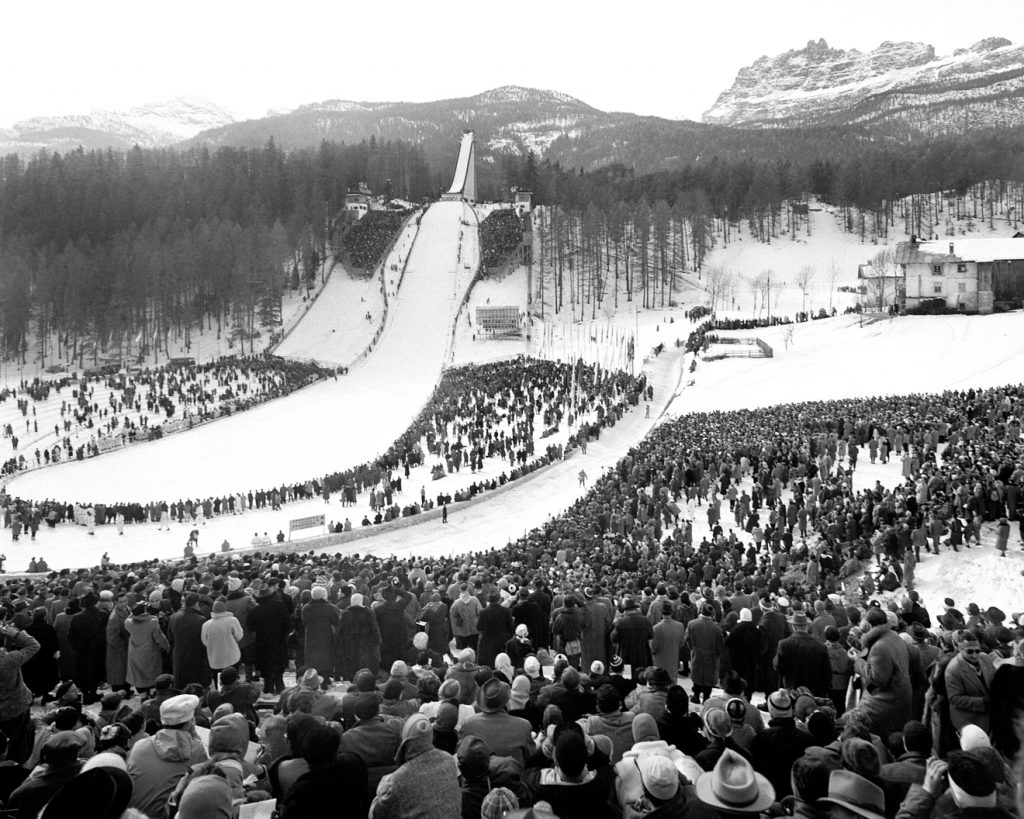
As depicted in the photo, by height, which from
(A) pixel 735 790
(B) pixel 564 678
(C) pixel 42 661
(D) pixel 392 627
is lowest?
(D) pixel 392 627

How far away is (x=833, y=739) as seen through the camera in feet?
16.9

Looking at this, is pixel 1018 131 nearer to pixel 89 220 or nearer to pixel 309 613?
pixel 89 220

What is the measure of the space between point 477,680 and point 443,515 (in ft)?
62.0

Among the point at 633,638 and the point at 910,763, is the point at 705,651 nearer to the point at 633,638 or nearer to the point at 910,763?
the point at 633,638

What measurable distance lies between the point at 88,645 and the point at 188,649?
4.71 ft

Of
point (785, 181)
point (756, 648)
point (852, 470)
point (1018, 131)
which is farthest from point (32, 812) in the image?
point (1018, 131)

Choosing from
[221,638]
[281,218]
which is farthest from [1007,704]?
[281,218]

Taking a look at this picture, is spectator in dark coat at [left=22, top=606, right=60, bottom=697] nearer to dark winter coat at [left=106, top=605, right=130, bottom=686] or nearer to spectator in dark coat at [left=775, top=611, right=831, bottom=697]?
dark winter coat at [left=106, top=605, right=130, bottom=686]

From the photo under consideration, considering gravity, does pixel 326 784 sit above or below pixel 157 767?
above

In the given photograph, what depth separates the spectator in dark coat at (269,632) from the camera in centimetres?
906

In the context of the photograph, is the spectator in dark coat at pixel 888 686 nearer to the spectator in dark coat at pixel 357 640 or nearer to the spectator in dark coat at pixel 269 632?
the spectator in dark coat at pixel 357 640

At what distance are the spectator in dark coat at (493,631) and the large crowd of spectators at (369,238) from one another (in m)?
66.3

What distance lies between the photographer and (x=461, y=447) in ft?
104

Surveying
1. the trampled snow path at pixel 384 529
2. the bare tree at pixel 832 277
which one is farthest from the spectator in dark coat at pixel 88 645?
the bare tree at pixel 832 277
